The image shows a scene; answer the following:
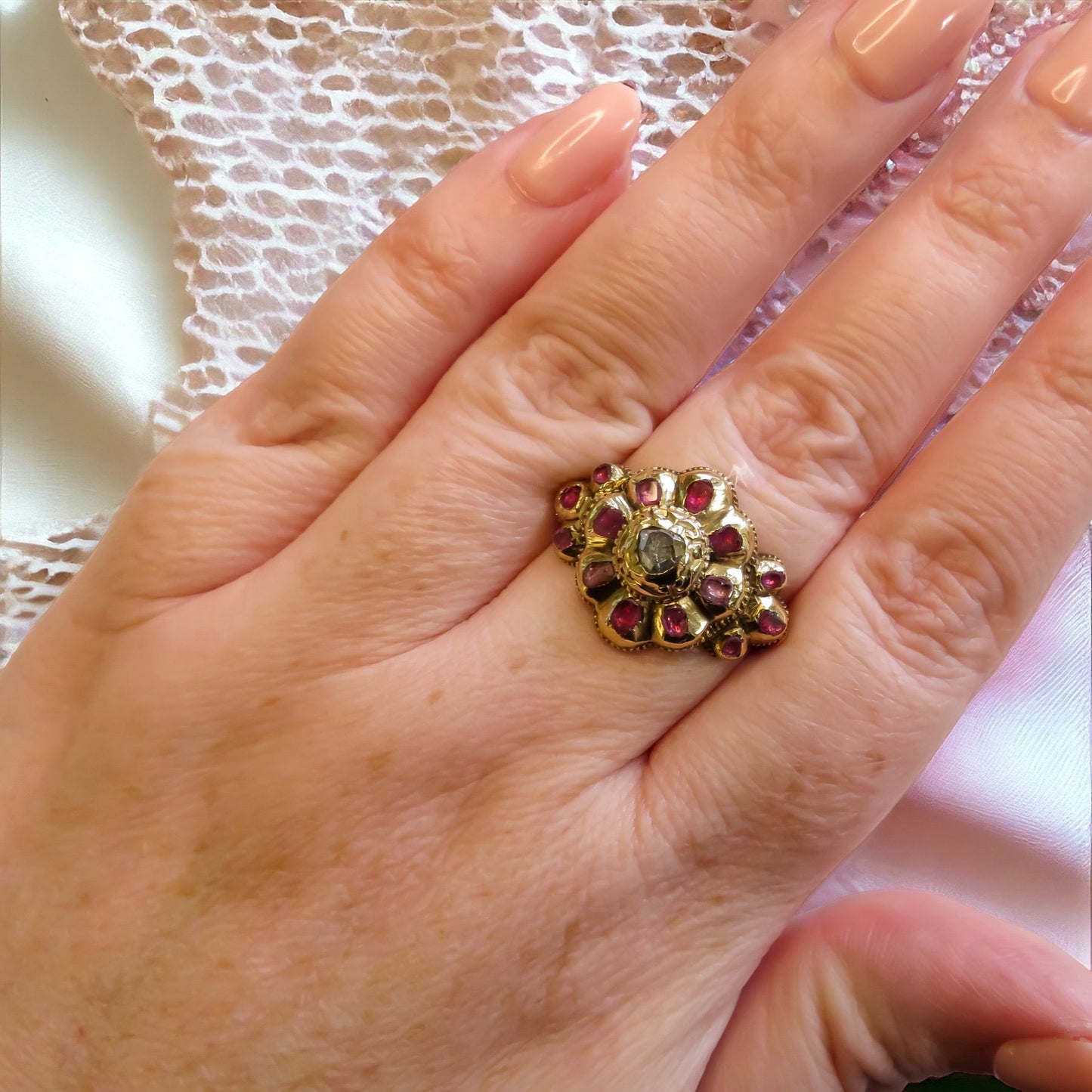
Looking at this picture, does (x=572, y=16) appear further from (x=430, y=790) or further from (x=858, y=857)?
(x=858, y=857)

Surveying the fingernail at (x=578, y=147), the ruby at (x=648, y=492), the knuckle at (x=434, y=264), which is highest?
the fingernail at (x=578, y=147)

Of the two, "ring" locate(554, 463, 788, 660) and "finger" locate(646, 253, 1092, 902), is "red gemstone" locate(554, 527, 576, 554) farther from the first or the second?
"finger" locate(646, 253, 1092, 902)

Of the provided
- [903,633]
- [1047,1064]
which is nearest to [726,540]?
[903,633]

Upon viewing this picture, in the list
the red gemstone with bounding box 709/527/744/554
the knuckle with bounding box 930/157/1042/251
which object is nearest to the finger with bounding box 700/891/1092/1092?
the red gemstone with bounding box 709/527/744/554

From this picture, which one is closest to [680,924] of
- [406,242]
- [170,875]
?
[170,875]

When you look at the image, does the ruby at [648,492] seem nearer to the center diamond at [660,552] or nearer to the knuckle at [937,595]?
the center diamond at [660,552]

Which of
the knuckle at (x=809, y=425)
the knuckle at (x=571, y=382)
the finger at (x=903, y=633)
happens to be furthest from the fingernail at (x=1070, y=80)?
the knuckle at (x=571, y=382)

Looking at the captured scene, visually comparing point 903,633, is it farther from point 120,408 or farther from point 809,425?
point 120,408
